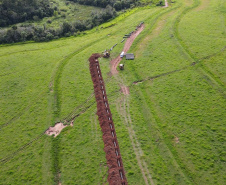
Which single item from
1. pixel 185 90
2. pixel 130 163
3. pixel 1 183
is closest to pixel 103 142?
pixel 130 163

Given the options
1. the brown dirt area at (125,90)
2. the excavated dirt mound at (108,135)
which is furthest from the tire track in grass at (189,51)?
the excavated dirt mound at (108,135)

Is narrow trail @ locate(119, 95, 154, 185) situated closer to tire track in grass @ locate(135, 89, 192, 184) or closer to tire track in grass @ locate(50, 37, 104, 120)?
tire track in grass @ locate(135, 89, 192, 184)

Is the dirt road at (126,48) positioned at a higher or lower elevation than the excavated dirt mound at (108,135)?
higher

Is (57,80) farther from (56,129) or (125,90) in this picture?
(125,90)

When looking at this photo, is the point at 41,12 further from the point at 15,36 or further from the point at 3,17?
the point at 15,36

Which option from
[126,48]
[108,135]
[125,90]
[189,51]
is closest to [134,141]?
[108,135]

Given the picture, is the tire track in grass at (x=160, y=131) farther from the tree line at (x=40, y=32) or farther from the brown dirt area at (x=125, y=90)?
the tree line at (x=40, y=32)
